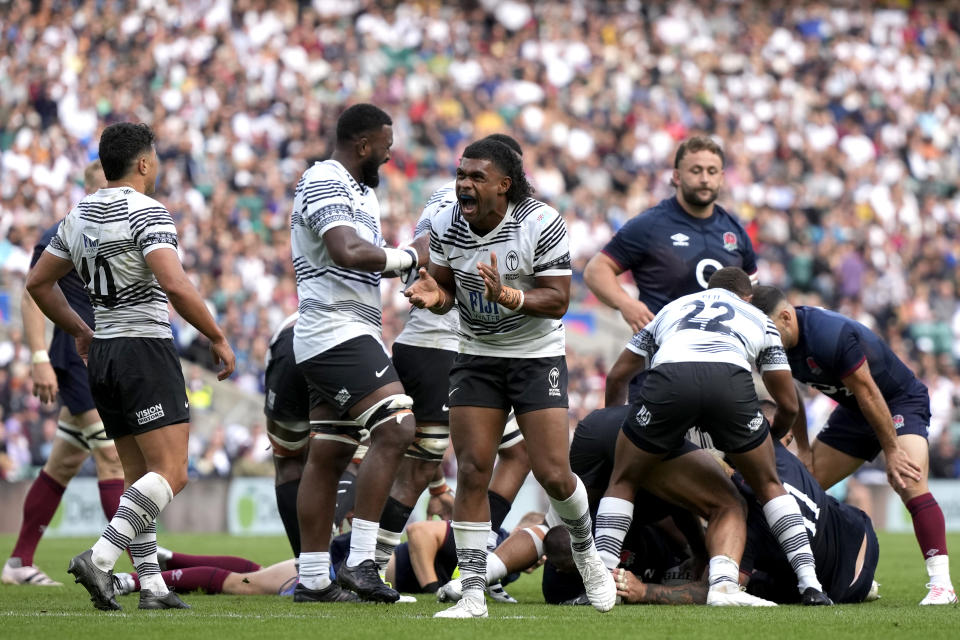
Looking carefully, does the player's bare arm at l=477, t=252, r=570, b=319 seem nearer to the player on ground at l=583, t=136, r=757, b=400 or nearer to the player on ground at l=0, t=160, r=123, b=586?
the player on ground at l=583, t=136, r=757, b=400

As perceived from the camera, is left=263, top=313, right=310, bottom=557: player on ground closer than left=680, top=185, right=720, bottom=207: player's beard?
Yes

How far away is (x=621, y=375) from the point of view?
340 inches

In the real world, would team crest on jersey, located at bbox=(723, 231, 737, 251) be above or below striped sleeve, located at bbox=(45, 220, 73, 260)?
below

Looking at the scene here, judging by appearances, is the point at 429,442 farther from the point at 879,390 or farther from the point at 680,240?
the point at 879,390

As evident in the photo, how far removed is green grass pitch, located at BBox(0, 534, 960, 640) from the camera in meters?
5.90

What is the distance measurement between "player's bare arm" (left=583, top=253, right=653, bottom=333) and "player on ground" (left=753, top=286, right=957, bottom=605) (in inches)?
36.6

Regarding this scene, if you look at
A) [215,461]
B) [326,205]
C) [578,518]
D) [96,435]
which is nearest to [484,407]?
[578,518]

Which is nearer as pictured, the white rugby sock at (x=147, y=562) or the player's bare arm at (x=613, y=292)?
the white rugby sock at (x=147, y=562)

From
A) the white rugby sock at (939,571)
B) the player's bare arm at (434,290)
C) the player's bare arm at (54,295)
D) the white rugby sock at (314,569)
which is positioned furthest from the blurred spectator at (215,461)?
the white rugby sock at (939,571)

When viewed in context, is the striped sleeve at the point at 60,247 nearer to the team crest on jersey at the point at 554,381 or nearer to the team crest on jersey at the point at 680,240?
the team crest on jersey at the point at 554,381

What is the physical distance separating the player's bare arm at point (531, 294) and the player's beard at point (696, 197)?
114 inches

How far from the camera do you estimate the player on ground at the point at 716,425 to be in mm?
7516

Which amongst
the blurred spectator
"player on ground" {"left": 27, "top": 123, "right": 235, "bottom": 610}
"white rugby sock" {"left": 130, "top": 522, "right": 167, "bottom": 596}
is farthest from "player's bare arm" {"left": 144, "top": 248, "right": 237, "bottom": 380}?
the blurred spectator

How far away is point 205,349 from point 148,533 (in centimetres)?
1242
